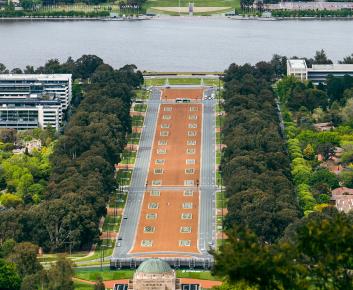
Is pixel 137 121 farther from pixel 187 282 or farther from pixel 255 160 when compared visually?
pixel 187 282

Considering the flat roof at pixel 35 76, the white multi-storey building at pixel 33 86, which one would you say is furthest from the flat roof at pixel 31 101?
the flat roof at pixel 35 76

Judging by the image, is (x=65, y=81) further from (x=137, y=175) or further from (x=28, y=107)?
(x=137, y=175)

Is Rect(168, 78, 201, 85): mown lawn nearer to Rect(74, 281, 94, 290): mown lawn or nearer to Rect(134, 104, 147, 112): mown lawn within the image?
Rect(134, 104, 147, 112): mown lawn

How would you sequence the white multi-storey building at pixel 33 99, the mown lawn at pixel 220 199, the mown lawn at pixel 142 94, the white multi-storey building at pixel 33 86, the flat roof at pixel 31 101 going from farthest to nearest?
the mown lawn at pixel 142 94 < the white multi-storey building at pixel 33 86 < the flat roof at pixel 31 101 < the white multi-storey building at pixel 33 99 < the mown lawn at pixel 220 199

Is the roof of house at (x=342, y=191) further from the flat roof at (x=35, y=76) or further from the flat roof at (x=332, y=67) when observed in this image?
the flat roof at (x=332, y=67)

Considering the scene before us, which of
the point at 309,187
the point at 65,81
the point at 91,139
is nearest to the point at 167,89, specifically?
the point at 65,81

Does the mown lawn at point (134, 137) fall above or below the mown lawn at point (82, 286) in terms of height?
below

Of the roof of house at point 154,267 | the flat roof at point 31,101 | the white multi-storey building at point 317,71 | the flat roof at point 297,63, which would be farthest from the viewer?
the flat roof at point 297,63
